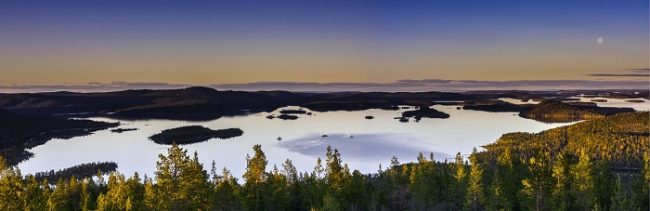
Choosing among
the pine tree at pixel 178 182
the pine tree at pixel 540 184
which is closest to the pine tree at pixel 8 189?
the pine tree at pixel 178 182

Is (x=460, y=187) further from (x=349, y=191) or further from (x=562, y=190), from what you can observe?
(x=349, y=191)

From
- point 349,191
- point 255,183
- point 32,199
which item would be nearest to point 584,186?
point 349,191

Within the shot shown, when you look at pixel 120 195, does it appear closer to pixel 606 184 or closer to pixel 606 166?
pixel 606 184

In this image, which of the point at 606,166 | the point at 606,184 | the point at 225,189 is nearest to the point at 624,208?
the point at 606,184

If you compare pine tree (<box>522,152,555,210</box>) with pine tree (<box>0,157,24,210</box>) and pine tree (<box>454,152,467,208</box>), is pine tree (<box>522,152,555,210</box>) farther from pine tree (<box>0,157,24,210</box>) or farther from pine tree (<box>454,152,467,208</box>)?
pine tree (<box>0,157,24,210</box>)

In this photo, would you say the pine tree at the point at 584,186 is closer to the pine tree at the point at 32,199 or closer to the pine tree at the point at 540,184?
the pine tree at the point at 540,184

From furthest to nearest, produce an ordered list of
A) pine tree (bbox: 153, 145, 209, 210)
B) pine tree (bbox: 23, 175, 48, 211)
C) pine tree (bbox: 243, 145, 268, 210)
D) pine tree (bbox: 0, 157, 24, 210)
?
pine tree (bbox: 243, 145, 268, 210)
pine tree (bbox: 23, 175, 48, 211)
pine tree (bbox: 0, 157, 24, 210)
pine tree (bbox: 153, 145, 209, 210)

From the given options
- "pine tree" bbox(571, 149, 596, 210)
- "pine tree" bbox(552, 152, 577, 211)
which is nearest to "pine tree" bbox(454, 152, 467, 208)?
"pine tree" bbox(552, 152, 577, 211)

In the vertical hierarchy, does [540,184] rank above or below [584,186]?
above

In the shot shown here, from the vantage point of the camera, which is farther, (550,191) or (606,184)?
(606,184)

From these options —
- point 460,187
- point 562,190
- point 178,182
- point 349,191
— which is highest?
point 178,182

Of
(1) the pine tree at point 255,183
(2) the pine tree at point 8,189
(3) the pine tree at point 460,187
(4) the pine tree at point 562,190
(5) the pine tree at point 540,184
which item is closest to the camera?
(2) the pine tree at point 8,189
